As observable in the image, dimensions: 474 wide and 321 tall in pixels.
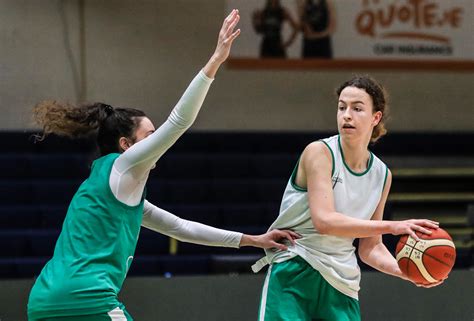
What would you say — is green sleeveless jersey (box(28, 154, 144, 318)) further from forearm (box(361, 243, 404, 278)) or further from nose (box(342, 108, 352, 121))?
forearm (box(361, 243, 404, 278))

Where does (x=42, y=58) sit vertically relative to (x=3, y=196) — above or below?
above

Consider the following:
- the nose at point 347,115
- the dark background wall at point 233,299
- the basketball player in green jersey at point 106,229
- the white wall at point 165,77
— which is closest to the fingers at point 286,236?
the nose at point 347,115

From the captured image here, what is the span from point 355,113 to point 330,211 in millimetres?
364

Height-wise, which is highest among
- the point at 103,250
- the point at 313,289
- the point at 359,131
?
the point at 359,131

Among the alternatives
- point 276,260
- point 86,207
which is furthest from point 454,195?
point 86,207

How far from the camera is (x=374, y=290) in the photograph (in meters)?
5.15

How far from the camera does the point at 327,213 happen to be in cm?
306

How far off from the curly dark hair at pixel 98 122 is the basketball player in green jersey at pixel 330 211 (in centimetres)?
61

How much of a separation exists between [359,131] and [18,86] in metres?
5.60

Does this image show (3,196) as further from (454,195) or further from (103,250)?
(103,250)

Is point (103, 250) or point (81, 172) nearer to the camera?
point (103, 250)

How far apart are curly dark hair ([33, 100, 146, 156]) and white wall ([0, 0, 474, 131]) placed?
17.2ft

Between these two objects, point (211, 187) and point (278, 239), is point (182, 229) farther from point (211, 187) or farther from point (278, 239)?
point (211, 187)

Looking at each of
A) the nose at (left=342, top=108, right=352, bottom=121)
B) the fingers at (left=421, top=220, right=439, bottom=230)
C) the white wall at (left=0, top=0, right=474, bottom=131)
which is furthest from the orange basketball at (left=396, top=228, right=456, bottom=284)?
the white wall at (left=0, top=0, right=474, bottom=131)
